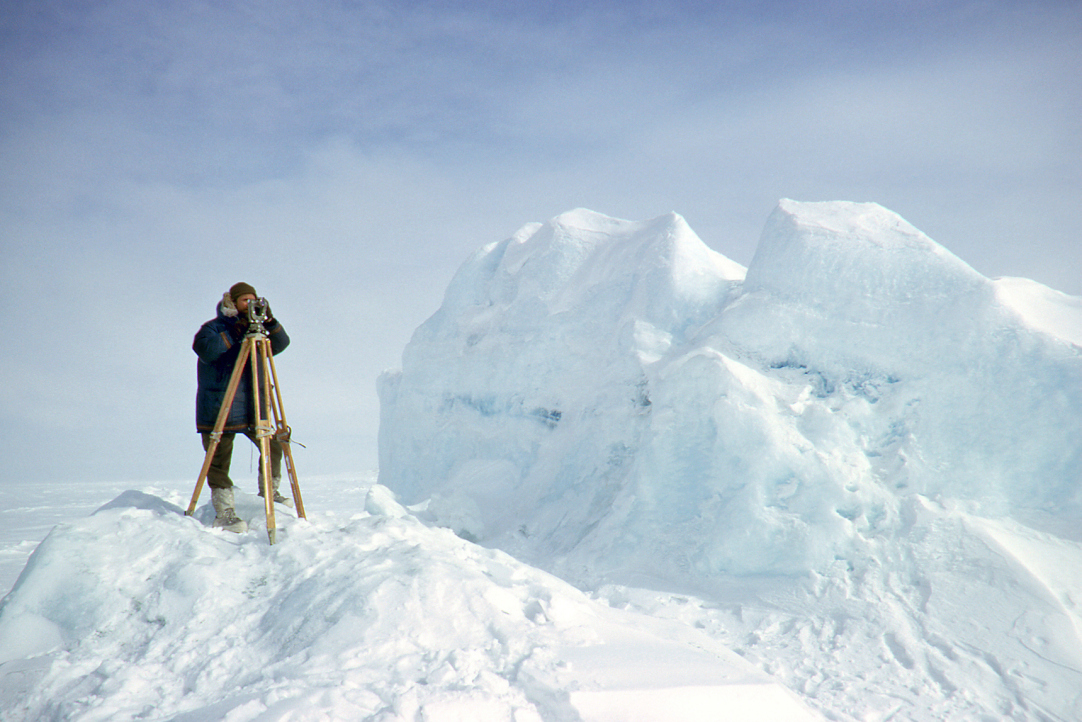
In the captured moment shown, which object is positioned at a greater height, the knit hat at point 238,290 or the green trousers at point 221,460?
the knit hat at point 238,290

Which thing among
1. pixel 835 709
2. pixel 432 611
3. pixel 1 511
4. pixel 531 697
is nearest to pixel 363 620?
pixel 432 611

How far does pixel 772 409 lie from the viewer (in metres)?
6.65

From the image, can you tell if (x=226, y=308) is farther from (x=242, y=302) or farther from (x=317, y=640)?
(x=317, y=640)

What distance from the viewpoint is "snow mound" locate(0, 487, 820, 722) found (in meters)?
2.65

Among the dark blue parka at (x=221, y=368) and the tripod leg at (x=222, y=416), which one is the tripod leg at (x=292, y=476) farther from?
the tripod leg at (x=222, y=416)

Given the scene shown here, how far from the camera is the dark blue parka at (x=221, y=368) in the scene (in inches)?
177

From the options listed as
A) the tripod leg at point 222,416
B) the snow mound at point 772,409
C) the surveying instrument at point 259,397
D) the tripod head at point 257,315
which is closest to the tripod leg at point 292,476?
the surveying instrument at point 259,397

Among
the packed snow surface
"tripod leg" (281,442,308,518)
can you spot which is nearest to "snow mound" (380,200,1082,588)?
the packed snow surface

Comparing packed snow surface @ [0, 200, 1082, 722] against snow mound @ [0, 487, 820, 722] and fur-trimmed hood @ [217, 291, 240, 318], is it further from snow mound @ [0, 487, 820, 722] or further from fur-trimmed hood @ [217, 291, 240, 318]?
fur-trimmed hood @ [217, 291, 240, 318]

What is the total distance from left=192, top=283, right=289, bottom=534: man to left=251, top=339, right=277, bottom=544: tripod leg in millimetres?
91

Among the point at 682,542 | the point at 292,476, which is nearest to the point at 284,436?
the point at 292,476

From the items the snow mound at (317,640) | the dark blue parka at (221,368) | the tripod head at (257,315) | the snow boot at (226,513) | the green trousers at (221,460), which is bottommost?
the snow mound at (317,640)

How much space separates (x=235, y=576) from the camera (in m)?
3.81

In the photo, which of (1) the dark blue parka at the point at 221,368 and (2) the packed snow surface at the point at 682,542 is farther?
(1) the dark blue parka at the point at 221,368
